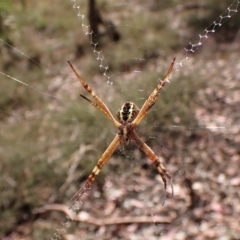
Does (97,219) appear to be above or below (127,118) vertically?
below

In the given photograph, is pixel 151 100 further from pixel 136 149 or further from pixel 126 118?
pixel 136 149

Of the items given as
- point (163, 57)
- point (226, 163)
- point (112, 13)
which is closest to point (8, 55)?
point (112, 13)

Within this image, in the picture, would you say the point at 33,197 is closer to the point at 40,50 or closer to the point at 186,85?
the point at 186,85

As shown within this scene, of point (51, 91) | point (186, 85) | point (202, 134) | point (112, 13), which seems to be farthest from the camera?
point (112, 13)

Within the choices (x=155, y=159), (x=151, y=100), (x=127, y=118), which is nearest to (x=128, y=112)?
(x=127, y=118)

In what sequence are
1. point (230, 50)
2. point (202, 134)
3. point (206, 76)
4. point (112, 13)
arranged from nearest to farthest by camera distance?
1. point (202, 134)
2. point (206, 76)
3. point (230, 50)
4. point (112, 13)

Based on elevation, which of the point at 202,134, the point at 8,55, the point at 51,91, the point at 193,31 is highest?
the point at 193,31
